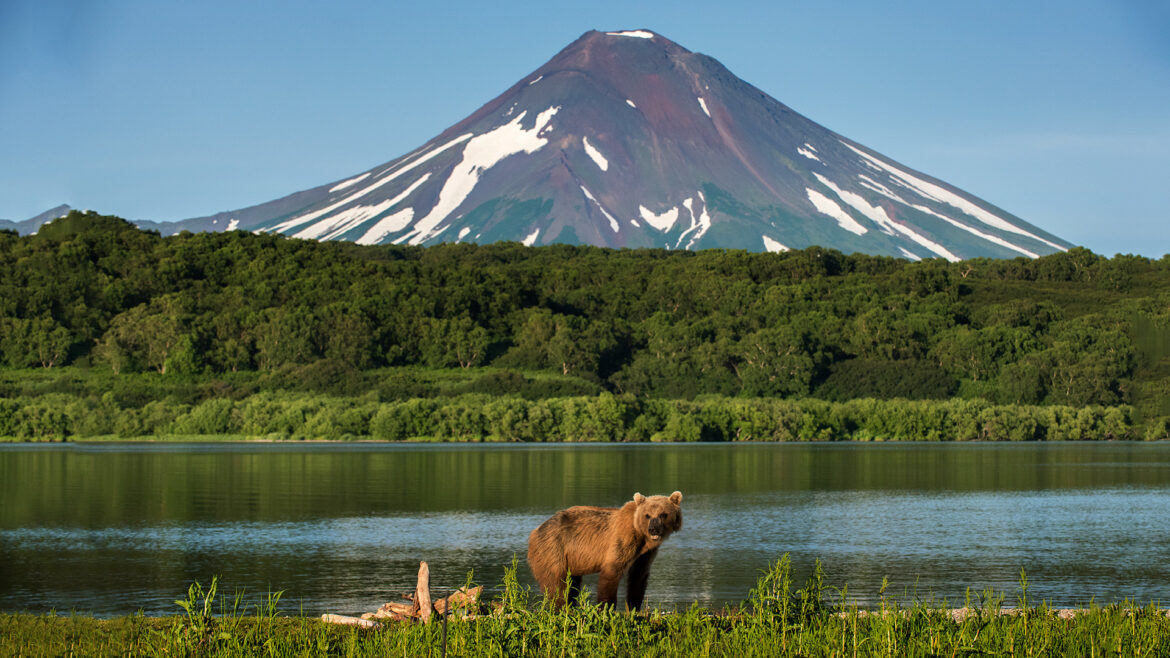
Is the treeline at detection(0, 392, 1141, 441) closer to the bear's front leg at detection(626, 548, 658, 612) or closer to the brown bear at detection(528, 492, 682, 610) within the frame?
the brown bear at detection(528, 492, 682, 610)

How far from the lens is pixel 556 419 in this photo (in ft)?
332

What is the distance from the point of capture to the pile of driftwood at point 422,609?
510 inches

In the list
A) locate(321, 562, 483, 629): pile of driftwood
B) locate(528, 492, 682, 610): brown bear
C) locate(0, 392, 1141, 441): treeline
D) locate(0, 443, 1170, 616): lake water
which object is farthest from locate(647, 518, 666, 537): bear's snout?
locate(0, 392, 1141, 441): treeline

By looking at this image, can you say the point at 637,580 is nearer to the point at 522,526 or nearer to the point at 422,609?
the point at 422,609

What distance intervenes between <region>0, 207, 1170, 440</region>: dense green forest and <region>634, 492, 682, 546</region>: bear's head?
86330 mm

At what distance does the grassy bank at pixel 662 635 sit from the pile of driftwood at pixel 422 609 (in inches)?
8.3

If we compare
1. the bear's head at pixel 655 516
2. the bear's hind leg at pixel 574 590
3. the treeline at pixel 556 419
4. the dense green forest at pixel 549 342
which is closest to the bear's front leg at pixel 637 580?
the bear's head at pixel 655 516

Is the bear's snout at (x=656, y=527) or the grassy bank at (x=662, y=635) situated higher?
the bear's snout at (x=656, y=527)

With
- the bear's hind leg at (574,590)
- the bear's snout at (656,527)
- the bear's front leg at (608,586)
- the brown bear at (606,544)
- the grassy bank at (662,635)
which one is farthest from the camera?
the bear's hind leg at (574,590)

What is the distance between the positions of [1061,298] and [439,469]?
104 m

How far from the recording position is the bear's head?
12547 millimetres

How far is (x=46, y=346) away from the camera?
119 m

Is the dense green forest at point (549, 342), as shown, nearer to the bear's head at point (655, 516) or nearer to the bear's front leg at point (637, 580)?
the bear's front leg at point (637, 580)

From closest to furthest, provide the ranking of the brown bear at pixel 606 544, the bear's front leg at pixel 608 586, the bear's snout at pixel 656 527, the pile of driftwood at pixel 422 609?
the bear's snout at pixel 656 527 < the brown bear at pixel 606 544 < the pile of driftwood at pixel 422 609 < the bear's front leg at pixel 608 586
